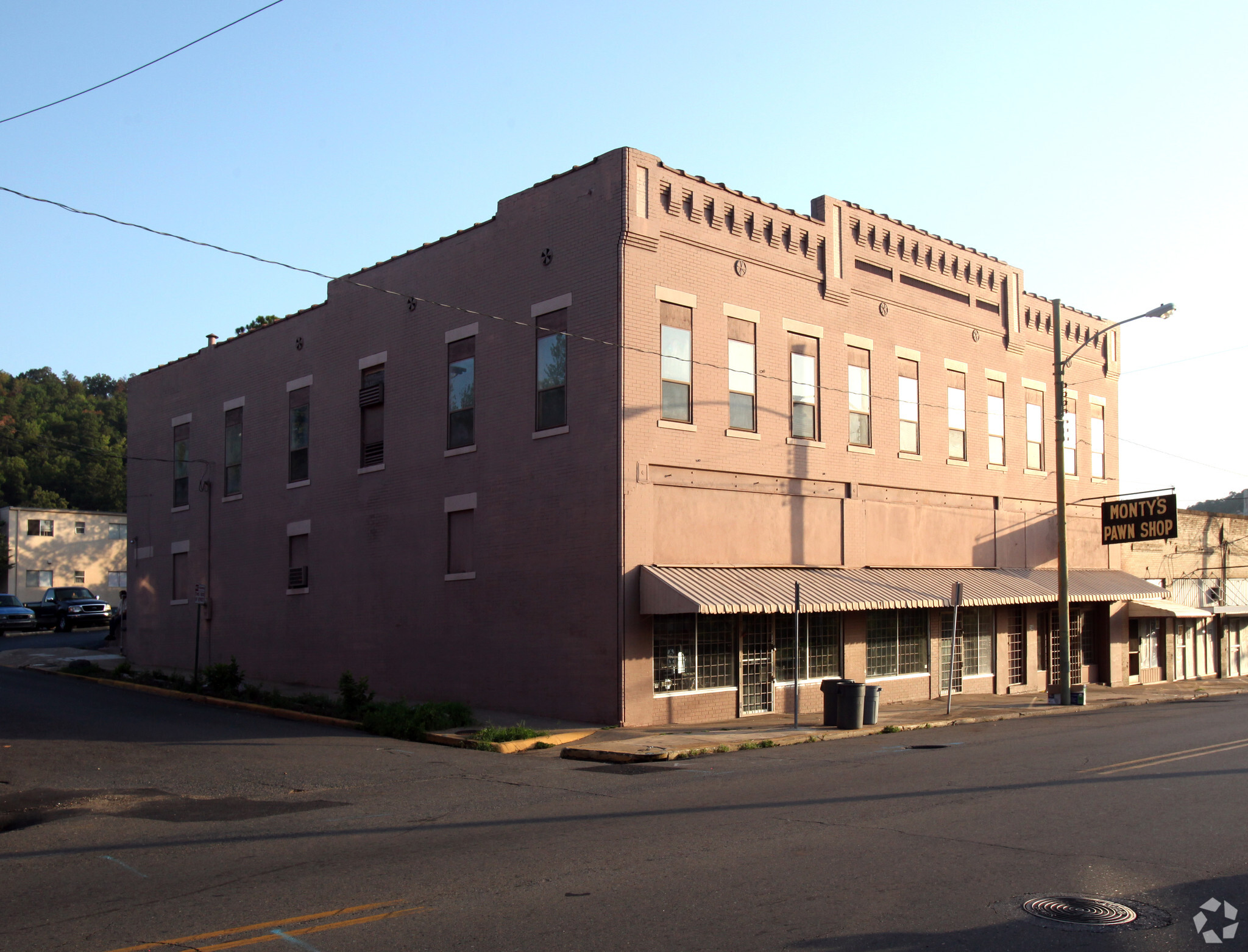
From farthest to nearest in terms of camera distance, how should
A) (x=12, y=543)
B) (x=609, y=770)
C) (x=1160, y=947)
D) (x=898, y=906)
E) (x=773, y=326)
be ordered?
(x=12, y=543), (x=773, y=326), (x=609, y=770), (x=898, y=906), (x=1160, y=947)

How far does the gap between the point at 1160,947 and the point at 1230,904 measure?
4.05 feet

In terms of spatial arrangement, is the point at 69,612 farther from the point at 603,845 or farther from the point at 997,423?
the point at 603,845

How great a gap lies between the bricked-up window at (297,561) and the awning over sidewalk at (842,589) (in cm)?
1121

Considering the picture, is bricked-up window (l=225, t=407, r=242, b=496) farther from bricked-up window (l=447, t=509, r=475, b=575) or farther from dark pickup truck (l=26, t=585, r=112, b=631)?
dark pickup truck (l=26, t=585, r=112, b=631)

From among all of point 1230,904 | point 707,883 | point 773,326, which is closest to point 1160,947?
point 1230,904

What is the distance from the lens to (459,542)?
22.5m

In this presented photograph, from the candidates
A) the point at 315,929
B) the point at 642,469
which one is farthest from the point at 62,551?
the point at 315,929

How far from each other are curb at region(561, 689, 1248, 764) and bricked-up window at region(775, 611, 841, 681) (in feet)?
8.25

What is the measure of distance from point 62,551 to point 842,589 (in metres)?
65.8

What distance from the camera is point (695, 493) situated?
20.6 metres

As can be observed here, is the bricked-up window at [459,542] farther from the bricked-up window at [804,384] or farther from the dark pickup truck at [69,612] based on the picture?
the dark pickup truck at [69,612]

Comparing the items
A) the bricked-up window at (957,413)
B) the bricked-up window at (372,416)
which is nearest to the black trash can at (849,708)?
the bricked-up window at (957,413)

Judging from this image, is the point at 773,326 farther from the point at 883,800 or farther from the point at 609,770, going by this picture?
the point at 883,800

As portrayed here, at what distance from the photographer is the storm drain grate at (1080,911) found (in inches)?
265
